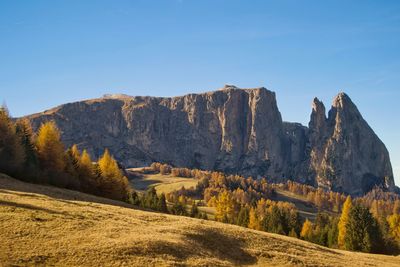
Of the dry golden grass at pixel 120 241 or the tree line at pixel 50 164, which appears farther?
the tree line at pixel 50 164

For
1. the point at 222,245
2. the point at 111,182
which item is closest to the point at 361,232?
the point at 111,182

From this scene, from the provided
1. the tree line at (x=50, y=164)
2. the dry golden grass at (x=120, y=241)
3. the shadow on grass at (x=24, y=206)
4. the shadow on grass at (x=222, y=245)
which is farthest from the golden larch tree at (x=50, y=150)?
the shadow on grass at (x=222, y=245)

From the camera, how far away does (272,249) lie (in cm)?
4812

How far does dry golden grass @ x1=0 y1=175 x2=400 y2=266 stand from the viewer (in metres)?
32.2

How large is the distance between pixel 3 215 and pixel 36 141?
5970 centimetres

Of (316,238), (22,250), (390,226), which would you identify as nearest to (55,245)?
(22,250)

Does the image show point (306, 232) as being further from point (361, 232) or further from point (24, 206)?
point (24, 206)

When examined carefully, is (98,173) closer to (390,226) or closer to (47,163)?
(47,163)

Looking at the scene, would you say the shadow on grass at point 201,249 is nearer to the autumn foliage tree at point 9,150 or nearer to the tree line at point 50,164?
the autumn foliage tree at point 9,150

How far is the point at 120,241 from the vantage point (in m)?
37.0

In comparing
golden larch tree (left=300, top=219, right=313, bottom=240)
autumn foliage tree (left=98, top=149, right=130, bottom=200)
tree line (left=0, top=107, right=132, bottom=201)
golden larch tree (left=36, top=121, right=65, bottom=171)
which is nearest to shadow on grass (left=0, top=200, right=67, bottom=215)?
tree line (left=0, top=107, right=132, bottom=201)

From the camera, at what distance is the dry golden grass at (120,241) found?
3219 centimetres

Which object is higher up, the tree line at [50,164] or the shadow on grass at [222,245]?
the tree line at [50,164]

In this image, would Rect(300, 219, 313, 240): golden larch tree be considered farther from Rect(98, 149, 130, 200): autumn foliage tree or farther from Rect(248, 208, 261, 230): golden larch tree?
Rect(98, 149, 130, 200): autumn foliage tree
